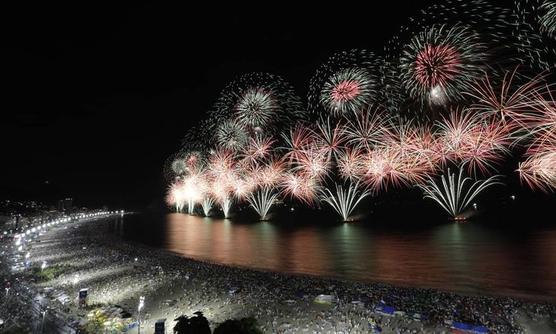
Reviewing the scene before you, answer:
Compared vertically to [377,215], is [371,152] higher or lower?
higher

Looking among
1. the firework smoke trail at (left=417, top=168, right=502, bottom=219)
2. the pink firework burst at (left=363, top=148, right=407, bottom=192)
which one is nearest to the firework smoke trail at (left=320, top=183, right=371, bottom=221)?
the firework smoke trail at (left=417, top=168, right=502, bottom=219)

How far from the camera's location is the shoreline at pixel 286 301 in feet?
53.8

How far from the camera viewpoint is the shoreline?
53.8 ft

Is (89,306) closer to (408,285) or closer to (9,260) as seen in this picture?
(408,285)

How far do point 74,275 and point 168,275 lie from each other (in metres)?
9.70

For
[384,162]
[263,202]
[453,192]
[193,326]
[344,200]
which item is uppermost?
[384,162]

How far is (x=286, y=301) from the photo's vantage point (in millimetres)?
20094

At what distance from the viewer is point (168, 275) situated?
28781mm

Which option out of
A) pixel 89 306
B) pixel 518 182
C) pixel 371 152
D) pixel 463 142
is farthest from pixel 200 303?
pixel 518 182

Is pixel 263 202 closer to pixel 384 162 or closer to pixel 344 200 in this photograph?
pixel 344 200

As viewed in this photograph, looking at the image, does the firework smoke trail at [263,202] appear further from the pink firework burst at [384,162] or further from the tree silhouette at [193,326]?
the tree silhouette at [193,326]

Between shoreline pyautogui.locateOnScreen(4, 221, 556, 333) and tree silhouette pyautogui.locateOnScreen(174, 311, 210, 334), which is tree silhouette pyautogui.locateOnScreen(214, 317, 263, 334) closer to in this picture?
tree silhouette pyautogui.locateOnScreen(174, 311, 210, 334)

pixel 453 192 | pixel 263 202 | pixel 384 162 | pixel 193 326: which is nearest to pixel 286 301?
pixel 193 326

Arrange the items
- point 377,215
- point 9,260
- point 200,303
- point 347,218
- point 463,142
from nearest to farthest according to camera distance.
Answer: point 200,303 < point 9,260 < point 463,142 < point 347,218 < point 377,215
